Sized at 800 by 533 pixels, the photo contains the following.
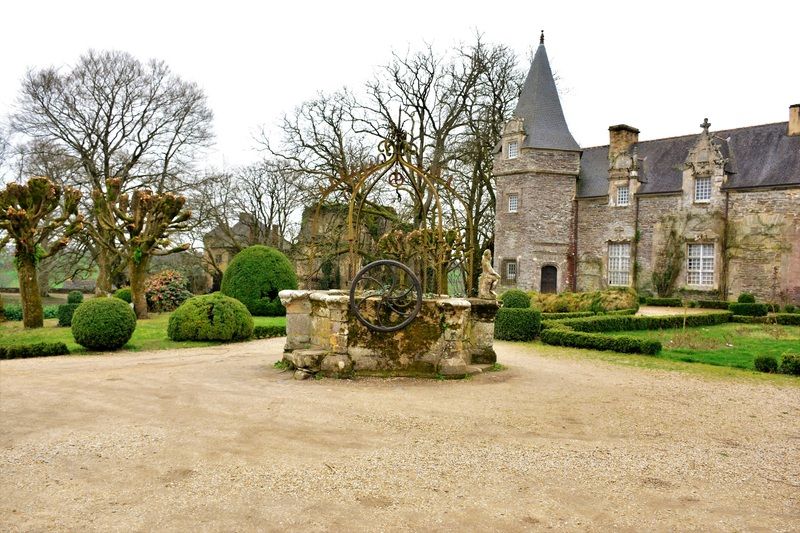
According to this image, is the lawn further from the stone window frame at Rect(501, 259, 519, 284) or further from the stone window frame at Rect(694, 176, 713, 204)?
the stone window frame at Rect(501, 259, 519, 284)

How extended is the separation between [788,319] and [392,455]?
1879 cm

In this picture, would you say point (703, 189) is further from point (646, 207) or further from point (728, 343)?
point (728, 343)

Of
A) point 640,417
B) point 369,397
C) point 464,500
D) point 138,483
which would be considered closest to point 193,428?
point 138,483

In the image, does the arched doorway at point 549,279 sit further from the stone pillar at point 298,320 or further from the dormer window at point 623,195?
the stone pillar at point 298,320

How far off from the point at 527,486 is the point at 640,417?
3047 mm

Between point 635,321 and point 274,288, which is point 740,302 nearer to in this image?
point 635,321

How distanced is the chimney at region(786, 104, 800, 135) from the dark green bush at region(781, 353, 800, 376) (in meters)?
17.9

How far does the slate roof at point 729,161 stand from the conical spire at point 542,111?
6.77 feet

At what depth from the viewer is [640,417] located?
7.47 m

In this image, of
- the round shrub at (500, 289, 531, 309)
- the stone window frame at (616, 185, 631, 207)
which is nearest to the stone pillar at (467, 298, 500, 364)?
the round shrub at (500, 289, 531, 309)

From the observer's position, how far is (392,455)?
5738 millimetres

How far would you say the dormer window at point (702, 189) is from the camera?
2639cm

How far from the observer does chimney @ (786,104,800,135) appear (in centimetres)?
2486

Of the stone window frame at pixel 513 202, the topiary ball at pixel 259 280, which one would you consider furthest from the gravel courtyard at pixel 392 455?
the stone window frame at pixel 513 202
